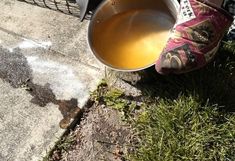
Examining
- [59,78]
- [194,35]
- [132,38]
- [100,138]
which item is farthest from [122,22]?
[100,138]

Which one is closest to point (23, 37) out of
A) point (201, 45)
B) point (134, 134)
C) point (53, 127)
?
point (53, 127)

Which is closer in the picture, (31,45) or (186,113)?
(186,113)

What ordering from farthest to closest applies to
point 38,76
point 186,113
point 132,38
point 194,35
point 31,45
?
point 31,45, point 38,76, point 132,38, point 186,113, point 194,35

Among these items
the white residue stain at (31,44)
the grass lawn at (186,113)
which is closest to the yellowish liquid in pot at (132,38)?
the grass lawn at (186,113)

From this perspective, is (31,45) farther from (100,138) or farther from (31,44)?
(100,138)

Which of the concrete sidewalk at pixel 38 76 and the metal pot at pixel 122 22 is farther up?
the metal pot at pixel 122 22

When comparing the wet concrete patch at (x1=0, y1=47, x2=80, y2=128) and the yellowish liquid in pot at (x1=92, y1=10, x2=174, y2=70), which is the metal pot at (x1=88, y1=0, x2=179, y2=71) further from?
the wet concrete patch at (x1=0, y1=47, x2=80, y2=128)

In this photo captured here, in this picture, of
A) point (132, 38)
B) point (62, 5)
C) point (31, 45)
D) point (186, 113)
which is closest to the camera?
point (186, 113)

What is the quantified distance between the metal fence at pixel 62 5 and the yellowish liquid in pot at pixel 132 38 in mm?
380

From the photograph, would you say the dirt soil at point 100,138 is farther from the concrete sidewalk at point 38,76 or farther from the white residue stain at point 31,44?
the white residue stain at point 31,44

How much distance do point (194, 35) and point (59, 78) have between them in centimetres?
92

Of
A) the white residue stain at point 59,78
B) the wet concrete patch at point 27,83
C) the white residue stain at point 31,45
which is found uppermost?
the white residue stain at point 31,45

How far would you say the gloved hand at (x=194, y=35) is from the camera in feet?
8.21

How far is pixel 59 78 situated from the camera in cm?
303
